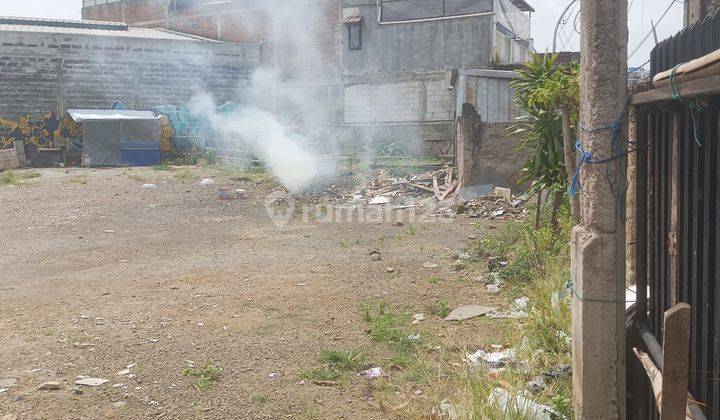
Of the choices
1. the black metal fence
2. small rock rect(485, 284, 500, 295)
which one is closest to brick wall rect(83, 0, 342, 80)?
small rock rect(485, 284, 500, 295)

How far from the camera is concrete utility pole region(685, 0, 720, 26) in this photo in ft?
11.8

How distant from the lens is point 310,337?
16.0 ft

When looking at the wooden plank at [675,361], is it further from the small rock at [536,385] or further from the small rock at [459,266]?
the small rock at [459,266]

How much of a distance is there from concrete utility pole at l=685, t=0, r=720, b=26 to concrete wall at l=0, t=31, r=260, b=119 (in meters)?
20.2

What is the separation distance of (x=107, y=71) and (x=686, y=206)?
71.7ft

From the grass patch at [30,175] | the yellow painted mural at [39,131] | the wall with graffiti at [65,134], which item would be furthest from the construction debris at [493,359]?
the yellow painted mural at [39,131]

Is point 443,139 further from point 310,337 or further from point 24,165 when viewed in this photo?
point 310,337

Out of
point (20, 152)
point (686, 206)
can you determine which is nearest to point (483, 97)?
point (20, 152)

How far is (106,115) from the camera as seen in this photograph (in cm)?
1953

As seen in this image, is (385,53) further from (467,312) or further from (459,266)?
(467,312)

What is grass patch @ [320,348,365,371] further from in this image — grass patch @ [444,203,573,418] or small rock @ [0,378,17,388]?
small rock @ [0,378,17,388]

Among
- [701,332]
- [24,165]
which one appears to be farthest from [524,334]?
[24,165]

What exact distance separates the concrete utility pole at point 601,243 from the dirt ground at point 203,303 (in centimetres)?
97

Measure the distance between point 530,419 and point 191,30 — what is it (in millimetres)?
26862
